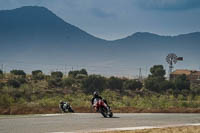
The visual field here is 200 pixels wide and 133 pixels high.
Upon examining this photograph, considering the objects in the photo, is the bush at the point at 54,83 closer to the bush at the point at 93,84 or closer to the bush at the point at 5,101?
the bush at the point at 93,84

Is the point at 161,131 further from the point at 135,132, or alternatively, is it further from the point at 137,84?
the point at 137,84

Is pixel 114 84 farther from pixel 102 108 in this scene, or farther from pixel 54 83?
pixel 102 108

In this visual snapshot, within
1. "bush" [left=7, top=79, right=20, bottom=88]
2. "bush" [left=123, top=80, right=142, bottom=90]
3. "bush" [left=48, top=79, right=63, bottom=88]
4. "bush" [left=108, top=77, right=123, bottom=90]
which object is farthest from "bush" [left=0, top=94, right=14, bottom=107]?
"bush" [left=123, top=80, right=142, bottom=90]

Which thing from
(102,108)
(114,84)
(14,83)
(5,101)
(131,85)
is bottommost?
(5,101)

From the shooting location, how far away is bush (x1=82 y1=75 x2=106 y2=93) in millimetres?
73675

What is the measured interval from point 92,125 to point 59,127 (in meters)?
1.48

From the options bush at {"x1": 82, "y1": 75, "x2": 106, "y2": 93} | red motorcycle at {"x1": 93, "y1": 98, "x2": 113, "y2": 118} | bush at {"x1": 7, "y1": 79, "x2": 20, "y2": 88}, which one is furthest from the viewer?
bush at {"x1": 82, "y1": 75, "x2": 106, "y2": 93}

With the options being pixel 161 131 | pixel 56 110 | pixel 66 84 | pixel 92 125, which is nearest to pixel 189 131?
pixel 161 131

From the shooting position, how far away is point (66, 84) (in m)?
73.9

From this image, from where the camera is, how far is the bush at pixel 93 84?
73675 mm

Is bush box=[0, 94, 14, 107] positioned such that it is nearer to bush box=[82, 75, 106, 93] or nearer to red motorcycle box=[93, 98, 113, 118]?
red motorcycle box=[93, 98, 113, 118]

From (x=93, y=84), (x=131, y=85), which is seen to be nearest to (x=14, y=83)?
(x=93, y=84)

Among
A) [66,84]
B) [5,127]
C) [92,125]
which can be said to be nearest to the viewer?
[5,127]

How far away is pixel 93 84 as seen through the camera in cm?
7550
